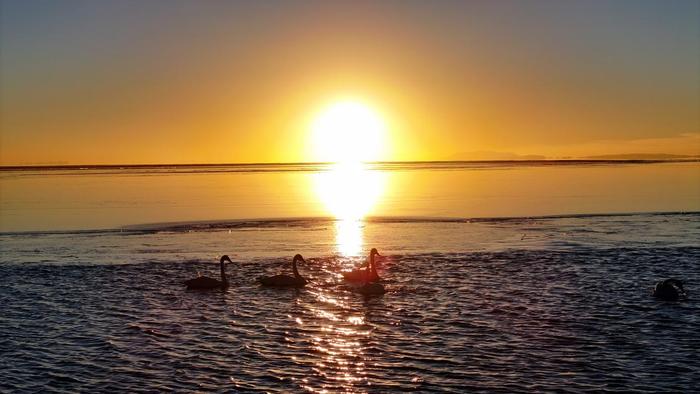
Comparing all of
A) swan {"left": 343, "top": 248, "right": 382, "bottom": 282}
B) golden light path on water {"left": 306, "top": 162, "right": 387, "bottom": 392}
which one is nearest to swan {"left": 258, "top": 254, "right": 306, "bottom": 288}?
golden light path on water {"left": 306, "top": 162, "right": 387, "bottom": 392}

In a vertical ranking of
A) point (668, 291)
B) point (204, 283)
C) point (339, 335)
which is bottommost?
point (339, 335)

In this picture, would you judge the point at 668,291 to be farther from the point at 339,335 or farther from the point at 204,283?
the point at 204,283

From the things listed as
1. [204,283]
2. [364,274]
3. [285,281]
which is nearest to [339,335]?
[285,281]

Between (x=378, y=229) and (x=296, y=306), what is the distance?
2114cm

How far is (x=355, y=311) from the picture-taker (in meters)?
20.8

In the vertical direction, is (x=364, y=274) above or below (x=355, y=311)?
above

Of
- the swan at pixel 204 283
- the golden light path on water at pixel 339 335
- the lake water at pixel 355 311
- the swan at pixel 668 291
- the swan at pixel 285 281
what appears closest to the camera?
the golden light path on water at pixel 339 335

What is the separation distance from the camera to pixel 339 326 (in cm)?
1902

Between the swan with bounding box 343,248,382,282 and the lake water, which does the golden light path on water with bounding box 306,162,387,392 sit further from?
the swan with bounding box 343,248,382,282

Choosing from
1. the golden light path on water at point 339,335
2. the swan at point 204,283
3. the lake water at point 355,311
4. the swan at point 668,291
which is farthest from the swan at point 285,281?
the swan at point 668,291

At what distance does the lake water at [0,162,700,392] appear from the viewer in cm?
1483

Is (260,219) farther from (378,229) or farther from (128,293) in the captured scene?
(128,293)

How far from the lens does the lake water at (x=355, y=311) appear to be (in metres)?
14.8

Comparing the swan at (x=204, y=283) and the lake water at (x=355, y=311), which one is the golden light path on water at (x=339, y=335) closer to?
Result: the lake water at (x=355, y=311)
